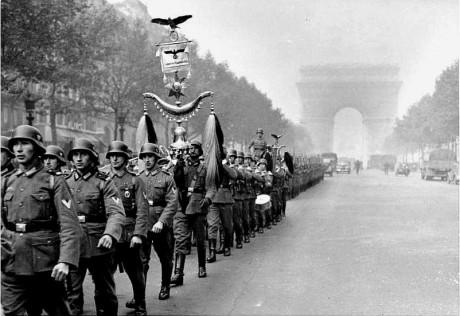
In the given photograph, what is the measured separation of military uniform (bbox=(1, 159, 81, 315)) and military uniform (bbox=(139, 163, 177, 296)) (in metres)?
2.44

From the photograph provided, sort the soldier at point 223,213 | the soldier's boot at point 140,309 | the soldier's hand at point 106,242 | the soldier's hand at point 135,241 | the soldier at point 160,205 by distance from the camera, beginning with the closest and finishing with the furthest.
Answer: the soldier's hand at point 106,242 → the soldier's hand at point 135,241 → the soldier's boot at point 140,309 → the soldier at point 160,205 → the soldier at point 223,213

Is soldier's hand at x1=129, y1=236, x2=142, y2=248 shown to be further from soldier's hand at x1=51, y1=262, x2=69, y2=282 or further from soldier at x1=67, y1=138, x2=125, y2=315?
soldier's hand at x1=51, y1=262, x2=69, y2=282

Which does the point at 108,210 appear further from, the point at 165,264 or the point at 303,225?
the point at 303,225

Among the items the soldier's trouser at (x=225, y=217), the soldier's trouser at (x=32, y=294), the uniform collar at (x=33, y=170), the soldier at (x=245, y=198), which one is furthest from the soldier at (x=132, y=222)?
the soldier at (x=245, y=198)

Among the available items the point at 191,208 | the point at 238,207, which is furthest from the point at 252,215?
the point at 191,208

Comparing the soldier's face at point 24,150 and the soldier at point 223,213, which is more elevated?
the soldier's face at point 24,150

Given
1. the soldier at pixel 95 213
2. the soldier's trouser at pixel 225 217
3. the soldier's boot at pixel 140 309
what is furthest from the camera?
the soldier's trouser at pixel 225 217

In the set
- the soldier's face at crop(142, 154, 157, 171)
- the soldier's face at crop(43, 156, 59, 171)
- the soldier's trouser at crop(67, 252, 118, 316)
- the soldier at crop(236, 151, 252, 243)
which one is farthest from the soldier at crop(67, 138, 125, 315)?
the soldier at crop(236, 151, 252, 243)

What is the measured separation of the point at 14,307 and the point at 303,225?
11.2m

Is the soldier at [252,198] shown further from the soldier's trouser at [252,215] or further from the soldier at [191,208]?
the soldier at [191,208]

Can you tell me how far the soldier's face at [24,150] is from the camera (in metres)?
4.45

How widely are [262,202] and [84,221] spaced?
8022 millimetres

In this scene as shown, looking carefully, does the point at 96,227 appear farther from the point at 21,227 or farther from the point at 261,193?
the point at 261,193

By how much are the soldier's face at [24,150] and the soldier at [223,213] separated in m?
5.65
